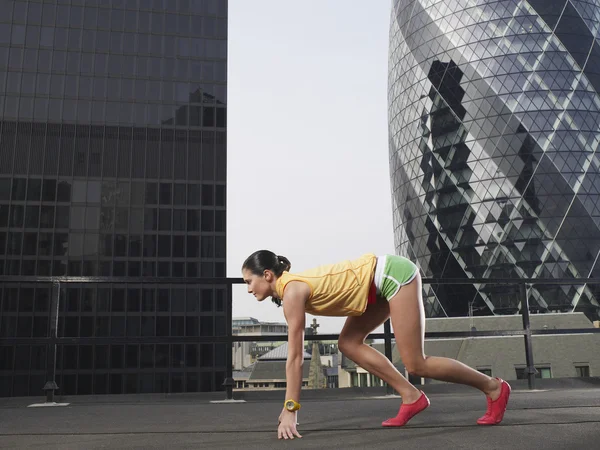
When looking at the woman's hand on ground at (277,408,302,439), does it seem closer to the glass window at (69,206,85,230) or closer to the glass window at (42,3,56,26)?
the glass window at (69,206,85,230)

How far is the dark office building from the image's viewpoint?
46469 millimetres

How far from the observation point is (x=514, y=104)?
230ft

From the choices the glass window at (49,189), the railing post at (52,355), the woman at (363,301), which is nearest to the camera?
the woman at (363,301)

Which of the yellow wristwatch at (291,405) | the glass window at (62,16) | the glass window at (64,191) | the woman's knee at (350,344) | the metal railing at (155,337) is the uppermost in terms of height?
the glass window at (62,16)

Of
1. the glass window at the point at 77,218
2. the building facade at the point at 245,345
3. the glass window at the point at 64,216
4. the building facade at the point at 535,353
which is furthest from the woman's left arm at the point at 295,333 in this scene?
the glass window at the point at 64,216

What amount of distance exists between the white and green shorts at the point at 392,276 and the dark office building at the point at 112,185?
141 ft

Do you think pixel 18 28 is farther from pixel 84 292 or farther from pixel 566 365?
pixel 566 365

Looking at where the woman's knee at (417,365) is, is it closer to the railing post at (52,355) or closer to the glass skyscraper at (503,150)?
the railing post at (52,355)

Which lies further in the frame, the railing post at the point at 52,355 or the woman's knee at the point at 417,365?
the railing post at the point at 52,355

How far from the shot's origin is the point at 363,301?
2842mm

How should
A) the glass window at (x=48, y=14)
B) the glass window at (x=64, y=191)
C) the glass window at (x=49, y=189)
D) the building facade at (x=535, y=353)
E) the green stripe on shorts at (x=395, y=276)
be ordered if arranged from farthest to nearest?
the glass window at (x=48, y=14)
the glass window at (x=64, y=191)
the glass window at (x=49, y=189)
the building facade at (x=535, y=353)
the green stripe on shorts at (x=395, y=276)

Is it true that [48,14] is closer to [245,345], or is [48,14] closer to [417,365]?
[245,345]

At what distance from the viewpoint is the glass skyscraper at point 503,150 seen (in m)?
64.8

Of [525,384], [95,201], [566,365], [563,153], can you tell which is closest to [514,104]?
[563,153]
